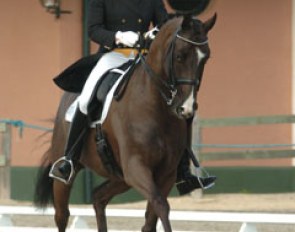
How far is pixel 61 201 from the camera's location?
27.1 ft

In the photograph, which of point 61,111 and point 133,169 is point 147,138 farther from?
point 61,111

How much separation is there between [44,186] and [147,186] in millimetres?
2508

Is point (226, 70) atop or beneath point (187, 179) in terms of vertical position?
beneath

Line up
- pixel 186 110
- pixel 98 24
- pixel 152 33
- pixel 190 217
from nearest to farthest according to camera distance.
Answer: pixel 186 110 < pixel 152 33 < pixel 98 24 < pixel 190 217

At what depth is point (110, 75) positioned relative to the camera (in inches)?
287

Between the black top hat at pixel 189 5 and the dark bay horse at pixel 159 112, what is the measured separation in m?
6.20

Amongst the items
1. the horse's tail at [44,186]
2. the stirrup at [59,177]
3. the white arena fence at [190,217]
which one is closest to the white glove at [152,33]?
the stirrup at [59,177]

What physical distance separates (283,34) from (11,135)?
4085 millimetres

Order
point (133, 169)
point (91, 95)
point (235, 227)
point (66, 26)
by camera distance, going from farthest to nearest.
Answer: point (66, 26) → point (235, 227) → point (91, 95) → point (133, 169)

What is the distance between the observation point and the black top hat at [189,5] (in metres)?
13.1

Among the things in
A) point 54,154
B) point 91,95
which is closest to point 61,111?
point 54,154

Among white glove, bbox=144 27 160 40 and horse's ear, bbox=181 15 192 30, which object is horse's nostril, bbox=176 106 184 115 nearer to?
horse's ear, bbox=181 15 192 30

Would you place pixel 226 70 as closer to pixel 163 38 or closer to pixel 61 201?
pixel 61 201

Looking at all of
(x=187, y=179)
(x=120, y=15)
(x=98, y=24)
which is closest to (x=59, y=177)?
(x=187, y=179)
